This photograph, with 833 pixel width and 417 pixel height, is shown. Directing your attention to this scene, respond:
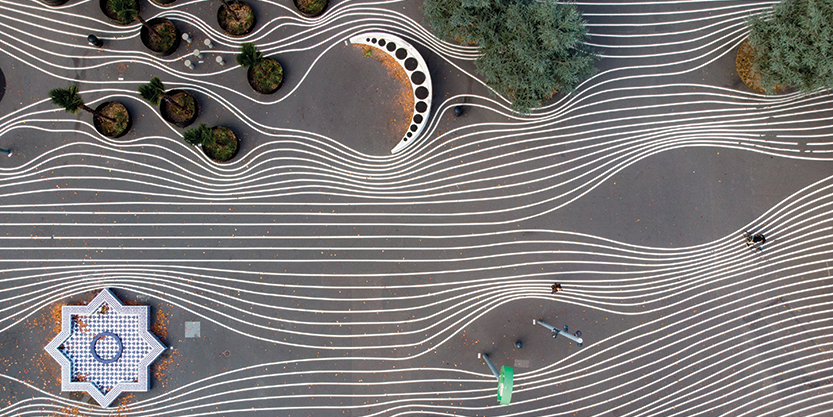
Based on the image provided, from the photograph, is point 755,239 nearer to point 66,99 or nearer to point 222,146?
point 222,146

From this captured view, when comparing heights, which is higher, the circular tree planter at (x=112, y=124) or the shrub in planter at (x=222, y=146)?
the circular tree planter at (x=112, y=124)

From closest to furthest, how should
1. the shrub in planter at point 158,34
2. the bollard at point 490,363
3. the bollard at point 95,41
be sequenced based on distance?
the bollard at point 490,363 → the bollard at point 95,41 → the shrub in planter at point 158,34

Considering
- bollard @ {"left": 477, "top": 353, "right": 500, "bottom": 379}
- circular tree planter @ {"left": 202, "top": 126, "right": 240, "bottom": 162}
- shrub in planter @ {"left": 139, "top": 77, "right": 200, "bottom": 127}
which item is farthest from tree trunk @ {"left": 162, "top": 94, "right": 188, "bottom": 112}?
bollard @ {"left": 477, "top": 353, "right": 500, "bottom": 379}

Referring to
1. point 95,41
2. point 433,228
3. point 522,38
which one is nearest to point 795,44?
point 522,38

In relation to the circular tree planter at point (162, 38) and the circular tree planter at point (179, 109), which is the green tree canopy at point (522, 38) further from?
the circular tree planter at point (162, 38)

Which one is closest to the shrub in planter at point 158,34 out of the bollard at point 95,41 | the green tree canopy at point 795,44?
the bollard at point 95,41

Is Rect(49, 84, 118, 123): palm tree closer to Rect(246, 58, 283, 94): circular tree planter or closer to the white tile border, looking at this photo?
Rect(246, 58, 283, 94): circular tree planter
